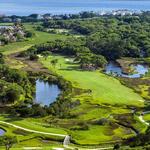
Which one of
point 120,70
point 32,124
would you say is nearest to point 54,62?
point 120,70

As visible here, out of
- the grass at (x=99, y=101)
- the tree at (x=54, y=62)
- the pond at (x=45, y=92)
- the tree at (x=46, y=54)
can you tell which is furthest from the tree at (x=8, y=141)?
the tree at (x=46, y=54)

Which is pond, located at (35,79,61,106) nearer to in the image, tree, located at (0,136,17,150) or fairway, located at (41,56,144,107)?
fairway, located at (41,56,144,107)

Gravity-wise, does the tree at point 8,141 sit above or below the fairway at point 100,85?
above

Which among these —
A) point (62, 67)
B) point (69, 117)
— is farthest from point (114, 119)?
point (62, 67)

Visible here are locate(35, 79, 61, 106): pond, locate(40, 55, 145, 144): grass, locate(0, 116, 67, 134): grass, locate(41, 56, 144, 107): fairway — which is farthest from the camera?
locate(35, 79, 61, 106): pond

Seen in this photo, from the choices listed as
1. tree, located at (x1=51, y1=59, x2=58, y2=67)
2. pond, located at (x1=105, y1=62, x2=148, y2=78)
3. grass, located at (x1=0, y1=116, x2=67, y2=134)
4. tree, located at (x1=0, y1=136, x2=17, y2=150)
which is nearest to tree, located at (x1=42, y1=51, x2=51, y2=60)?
tree, located at (x1=51, y1=59, x2=58, y2=67)

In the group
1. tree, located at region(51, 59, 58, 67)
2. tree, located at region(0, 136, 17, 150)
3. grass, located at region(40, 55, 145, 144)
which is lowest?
grass, located at region(40, 55, 145, 144)

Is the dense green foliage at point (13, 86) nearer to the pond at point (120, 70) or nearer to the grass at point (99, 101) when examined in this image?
the grass at point (99, 101)
